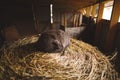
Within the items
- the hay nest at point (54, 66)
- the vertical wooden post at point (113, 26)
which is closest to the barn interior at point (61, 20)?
the vertical wooden post at point (113, 26)

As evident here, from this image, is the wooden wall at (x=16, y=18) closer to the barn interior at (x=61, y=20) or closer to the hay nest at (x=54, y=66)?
the barn interior at (x=61, y=20)

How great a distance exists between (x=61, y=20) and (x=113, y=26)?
→ 108 inches

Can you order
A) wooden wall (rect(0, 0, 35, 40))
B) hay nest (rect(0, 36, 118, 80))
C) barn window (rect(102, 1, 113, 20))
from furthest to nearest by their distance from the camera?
wooden wall (rect(0, 0, 35, 40))
barn window (rect(102, 1, 113, 20))
hay nest (rect(0, 36, 118, 80))

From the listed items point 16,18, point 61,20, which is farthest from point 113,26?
point 16,18

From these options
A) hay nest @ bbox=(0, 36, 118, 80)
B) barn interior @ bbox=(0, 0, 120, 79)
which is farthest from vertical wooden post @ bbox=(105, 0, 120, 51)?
hay nest @ bbox=(0, 36, 118, 80)

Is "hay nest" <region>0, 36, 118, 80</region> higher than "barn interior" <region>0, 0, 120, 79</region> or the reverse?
the reverse

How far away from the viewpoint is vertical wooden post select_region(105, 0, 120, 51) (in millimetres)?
1749

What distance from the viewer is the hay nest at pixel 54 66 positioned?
3.57ft

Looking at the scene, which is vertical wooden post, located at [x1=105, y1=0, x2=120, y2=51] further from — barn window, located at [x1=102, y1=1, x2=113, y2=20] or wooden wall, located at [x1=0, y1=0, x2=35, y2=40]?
wooden wall, located at [x1=0, y1=0, x2=35, y2=40]

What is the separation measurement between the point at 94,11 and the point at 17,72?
337 cm

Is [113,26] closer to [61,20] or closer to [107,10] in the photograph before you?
[107,10]

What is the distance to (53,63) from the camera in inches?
48.2

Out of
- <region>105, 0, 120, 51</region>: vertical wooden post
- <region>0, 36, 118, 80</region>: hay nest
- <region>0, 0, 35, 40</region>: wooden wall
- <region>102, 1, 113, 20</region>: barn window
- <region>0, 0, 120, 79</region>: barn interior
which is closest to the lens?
<region>0, 36, 118, 80</region>: hay nest

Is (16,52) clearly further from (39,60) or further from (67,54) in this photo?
(67,54)
